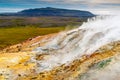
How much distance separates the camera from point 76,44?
40312 mm

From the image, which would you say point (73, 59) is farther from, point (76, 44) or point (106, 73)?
point (106, 73)

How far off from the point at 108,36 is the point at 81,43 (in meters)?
4.34

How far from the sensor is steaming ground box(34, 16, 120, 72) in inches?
1388

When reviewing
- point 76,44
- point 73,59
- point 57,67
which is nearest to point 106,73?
point 57,67

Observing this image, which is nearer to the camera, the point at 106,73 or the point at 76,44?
the point at 106,73

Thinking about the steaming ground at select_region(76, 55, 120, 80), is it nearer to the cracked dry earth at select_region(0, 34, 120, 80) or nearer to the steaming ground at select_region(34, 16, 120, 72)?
the cracked dry earth at select_region(0, 34, 120, 80)

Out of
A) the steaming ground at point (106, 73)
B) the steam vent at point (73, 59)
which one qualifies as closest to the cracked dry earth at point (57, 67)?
the steam vent at point (73, 59)

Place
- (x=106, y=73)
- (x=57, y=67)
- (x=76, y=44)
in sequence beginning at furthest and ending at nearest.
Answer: (x=76, y=44)
(x=57, y=67)
(x=106, y=73)

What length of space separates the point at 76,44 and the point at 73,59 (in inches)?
242

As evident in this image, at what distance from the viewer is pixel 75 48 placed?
128ft

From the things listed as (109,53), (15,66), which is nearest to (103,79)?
(109,53)

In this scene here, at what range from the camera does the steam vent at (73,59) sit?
88.4 feet

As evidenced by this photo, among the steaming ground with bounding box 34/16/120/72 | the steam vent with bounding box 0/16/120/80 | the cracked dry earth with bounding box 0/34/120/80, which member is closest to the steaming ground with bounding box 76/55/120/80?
the steam vent with bounding box 0/16/120/80

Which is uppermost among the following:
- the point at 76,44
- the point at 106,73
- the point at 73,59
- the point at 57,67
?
the point at 106,73
